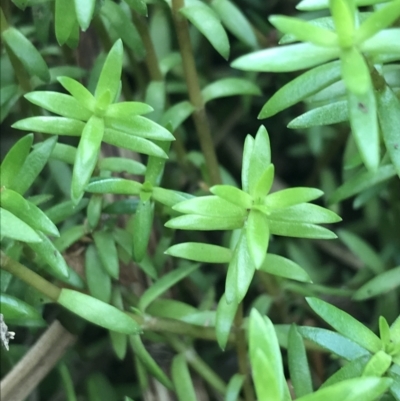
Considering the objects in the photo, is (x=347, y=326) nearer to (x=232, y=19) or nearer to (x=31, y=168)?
(x=31, y=168)

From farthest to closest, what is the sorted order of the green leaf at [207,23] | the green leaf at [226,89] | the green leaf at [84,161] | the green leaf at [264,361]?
1. the green leaf at [226,89]
2. the green leaf at [207,23]
3. the green leaf at [84,161]
4. the green leaf at [264,361]

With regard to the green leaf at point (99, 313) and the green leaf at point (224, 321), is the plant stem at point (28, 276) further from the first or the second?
the green leaf at point (224, 321)

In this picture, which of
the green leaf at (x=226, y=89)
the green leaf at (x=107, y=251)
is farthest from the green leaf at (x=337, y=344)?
the green leaf at (x=226, y=89)

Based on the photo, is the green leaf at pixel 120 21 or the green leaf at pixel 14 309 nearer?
the green leaf at pixel 14 309

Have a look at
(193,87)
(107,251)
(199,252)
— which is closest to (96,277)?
(107,251)

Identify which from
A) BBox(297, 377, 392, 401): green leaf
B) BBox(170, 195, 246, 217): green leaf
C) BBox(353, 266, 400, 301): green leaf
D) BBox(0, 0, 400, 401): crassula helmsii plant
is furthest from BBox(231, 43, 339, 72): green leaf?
BBox(353, 266, 400, 301): green leaf

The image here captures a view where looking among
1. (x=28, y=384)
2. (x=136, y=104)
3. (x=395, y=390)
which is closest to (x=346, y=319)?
(x=395, y=390)

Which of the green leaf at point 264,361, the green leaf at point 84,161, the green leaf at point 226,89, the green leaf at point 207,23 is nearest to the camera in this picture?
the green leaf at point 264,361
